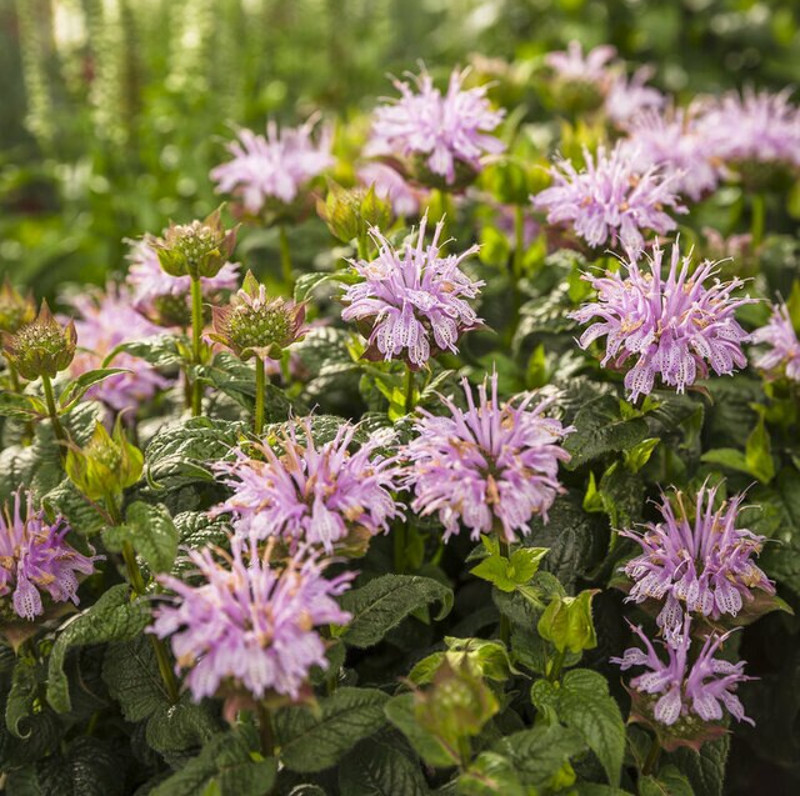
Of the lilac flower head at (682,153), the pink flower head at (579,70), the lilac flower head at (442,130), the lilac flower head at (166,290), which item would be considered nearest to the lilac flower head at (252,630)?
the lilac flower head at (166,290)

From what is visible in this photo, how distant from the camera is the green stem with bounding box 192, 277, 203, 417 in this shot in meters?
1.18

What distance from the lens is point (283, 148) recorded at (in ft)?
5.25

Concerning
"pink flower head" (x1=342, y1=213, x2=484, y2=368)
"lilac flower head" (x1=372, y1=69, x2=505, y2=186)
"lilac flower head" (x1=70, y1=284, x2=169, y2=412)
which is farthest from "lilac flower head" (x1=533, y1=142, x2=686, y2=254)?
"lilac flower head" (x1=70, y1=284, x2=169, y2=412)

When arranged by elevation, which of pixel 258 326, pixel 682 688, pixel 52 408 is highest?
pixel 258 326

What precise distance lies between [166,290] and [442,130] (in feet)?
1.38

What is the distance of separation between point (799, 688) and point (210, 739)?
74 cm

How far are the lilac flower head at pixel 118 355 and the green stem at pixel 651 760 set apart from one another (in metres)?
0.78

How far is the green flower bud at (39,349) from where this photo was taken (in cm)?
109

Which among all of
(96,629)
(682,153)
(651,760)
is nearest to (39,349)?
(96,629)

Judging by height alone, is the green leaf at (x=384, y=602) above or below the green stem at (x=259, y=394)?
below

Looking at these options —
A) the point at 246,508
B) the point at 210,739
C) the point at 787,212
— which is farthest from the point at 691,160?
the point at 210,739

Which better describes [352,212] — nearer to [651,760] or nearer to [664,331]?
[664,331]

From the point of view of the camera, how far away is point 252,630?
842 millimetres

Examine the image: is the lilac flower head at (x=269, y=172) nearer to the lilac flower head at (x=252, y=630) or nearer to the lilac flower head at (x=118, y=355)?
the lilac flower head at (x=118, y=355)
